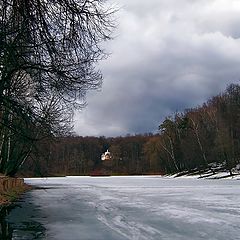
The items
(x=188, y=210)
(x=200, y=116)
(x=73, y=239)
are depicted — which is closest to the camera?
(x=73, y=239)

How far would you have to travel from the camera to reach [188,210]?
17.3 metres

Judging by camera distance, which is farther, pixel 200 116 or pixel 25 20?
pixel 200 116

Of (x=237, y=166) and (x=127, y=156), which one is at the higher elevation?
(x=127, y=156)

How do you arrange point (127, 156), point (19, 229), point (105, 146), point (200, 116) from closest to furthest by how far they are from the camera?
1. point (19, 229)
2. point (200, 116)
3. point (127, 156)
4. point (105, 146)

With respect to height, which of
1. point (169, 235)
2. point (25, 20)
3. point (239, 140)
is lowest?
point (169, 235)

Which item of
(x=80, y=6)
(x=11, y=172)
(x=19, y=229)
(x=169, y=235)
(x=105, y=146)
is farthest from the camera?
(x=105, y=146)

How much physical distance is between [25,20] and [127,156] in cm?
14333

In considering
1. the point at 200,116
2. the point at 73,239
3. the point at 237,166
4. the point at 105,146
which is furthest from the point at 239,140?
the point at 105,146

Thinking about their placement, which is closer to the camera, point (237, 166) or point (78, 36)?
point (78, 36)

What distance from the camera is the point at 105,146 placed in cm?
16925

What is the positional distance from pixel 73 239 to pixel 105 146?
159m

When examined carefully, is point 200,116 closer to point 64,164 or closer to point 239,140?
point 239,140

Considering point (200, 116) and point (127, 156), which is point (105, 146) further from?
point (200, 116)

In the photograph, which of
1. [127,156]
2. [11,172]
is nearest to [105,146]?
[127,156]
